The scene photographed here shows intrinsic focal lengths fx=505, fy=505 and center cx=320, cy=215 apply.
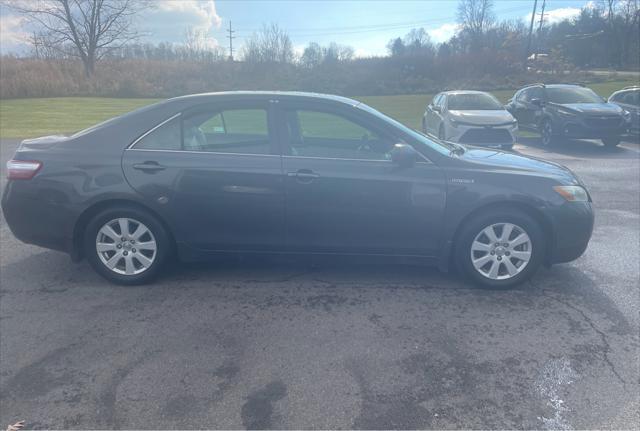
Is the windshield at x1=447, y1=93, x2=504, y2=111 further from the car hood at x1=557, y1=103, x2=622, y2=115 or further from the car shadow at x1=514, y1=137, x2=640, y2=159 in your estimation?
the car hood at x1=557, y1=103, x2=622, y2=115

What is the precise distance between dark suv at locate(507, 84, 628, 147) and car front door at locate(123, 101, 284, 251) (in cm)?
1201

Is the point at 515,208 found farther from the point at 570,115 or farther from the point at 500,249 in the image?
the point at 570,115

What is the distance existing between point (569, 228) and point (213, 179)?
316cm

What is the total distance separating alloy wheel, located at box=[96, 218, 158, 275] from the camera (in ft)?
14.8

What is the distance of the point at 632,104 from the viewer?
16.4 meters

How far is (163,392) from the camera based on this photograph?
3039 mm

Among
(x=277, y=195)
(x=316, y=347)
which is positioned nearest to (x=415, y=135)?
(x=277, y=195)

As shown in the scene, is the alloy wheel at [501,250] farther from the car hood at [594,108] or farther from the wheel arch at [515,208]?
the car hood at [594,108]

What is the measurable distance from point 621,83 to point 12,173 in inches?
1500

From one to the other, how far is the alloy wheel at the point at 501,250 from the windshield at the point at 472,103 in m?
9.85

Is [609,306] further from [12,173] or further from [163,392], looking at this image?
[12,173]

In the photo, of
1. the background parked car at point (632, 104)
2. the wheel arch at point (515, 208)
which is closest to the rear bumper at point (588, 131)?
the background parked car at point (632, 104)

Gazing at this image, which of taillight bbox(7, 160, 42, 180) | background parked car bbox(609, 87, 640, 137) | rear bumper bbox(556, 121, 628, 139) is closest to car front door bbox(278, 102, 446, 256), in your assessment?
taillight bbox(7, 160, 42, 180)

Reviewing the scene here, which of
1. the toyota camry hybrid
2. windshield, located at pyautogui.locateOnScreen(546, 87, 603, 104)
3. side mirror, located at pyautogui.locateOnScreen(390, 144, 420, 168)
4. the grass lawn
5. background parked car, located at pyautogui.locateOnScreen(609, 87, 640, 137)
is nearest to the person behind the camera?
side mirror, located at pyautogui.locateOnScreen(390, 144, 420, 168)
